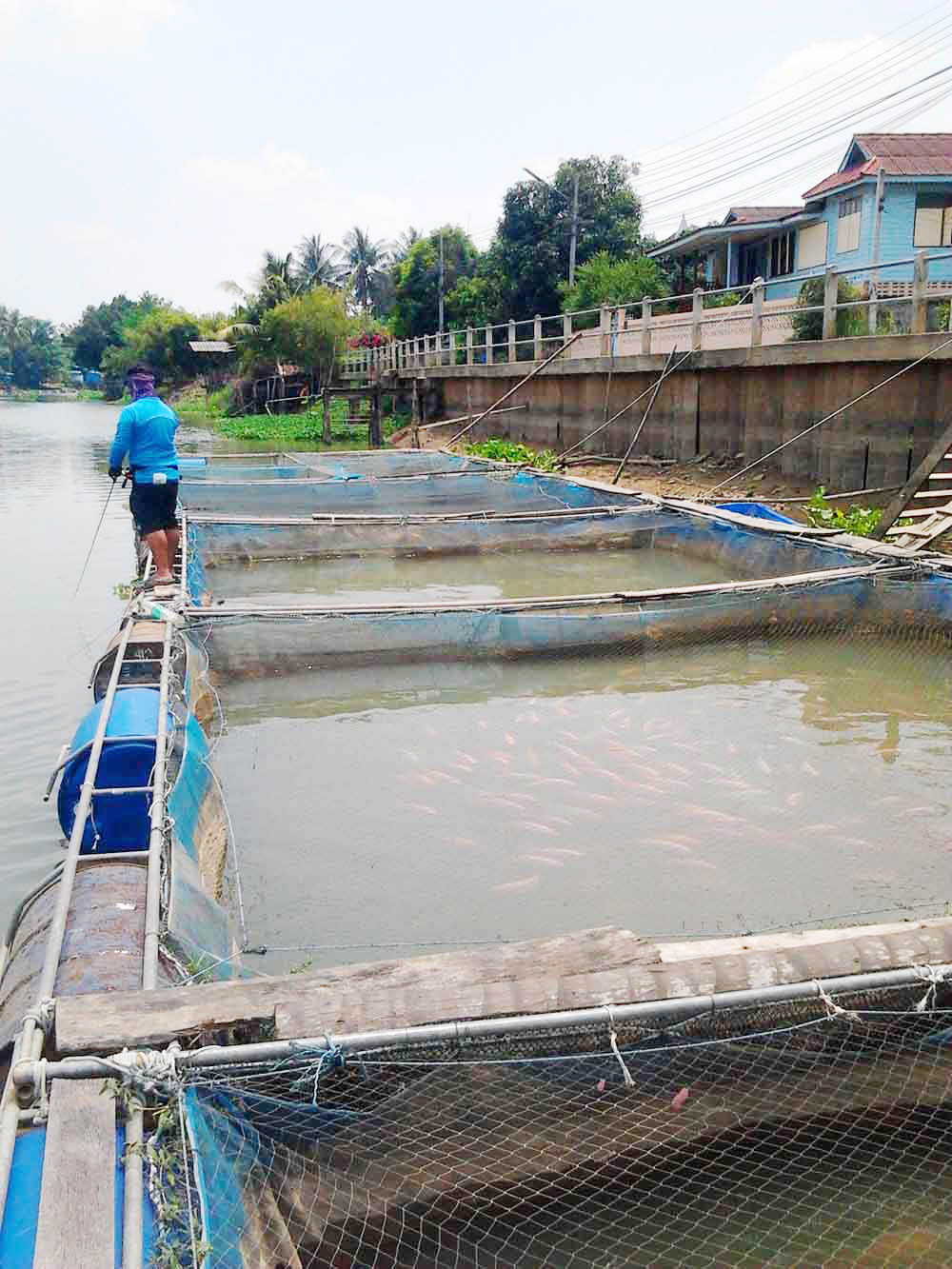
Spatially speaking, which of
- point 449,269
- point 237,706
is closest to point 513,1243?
point 237,706

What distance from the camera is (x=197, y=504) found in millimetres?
14961

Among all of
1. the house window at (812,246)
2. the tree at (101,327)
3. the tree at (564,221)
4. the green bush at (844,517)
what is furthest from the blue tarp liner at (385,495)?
the tree at (101,327)

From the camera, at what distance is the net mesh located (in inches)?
111

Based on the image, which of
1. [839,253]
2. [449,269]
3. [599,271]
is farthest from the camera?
[449,269]

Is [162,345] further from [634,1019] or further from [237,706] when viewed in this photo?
[634,1019]

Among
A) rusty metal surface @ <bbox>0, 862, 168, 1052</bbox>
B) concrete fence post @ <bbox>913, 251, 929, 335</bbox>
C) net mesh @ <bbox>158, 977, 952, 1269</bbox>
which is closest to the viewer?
net mesh @ <bbox>158, 977, 952, 1269</bbox>

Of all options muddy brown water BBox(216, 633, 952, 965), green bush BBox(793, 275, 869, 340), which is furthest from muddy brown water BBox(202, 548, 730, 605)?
green bush BBox(793, 275, 869, 340)

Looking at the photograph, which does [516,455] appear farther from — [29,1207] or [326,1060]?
[29,1207]

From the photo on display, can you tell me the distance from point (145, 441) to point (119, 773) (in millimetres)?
4925

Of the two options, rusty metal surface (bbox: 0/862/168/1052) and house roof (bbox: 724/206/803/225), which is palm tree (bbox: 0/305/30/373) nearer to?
house roof (bbox: 724/206/803/225)

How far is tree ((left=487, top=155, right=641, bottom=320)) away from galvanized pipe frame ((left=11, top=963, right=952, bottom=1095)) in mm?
36905

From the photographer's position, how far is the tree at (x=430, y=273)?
44969 mm

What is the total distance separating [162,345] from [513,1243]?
76045mm

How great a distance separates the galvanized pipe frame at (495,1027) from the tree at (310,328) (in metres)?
48.3
